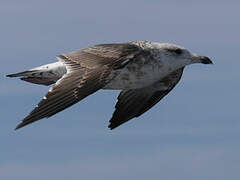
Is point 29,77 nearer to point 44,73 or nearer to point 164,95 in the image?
point 44,73

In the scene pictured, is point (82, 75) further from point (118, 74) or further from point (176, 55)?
point (176, 55)

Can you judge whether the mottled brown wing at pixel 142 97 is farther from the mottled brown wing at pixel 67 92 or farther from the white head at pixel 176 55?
the mottled brown wing at pixel 67 92

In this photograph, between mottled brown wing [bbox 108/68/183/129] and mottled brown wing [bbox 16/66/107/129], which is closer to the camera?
mottled brown wing [bbox 16/66/107/129]

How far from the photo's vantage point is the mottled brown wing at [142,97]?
2233 centimetres

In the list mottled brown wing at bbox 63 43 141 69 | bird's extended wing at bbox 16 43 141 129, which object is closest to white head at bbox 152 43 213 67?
mottled brown wing at bbox 63 43 141 69

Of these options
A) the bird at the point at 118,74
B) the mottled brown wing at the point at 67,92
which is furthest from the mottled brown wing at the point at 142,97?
the mottled brown wing at the point at 67,92

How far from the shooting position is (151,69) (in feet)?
65.9

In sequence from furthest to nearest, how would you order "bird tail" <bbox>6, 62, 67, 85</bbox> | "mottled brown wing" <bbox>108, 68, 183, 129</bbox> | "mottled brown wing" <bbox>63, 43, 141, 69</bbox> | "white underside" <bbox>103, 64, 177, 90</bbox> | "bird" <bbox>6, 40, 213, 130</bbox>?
"mottled brown wing" <bbox>108, 68, 183, 129</bbox>, "bird tail" <bbox>6, 62, 67, 85</bbox>, "white underside" <bbox>103, 64, 177, 90</bbox>, "mottled brown wing" <bbox>63, 43, 141, 69</bbox>, "bird" <bbox>6, 40, 213, 130</bbox>

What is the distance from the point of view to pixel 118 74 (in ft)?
64.1

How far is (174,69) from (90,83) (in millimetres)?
3730

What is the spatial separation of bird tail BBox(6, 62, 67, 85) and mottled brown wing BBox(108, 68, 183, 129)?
2826mm

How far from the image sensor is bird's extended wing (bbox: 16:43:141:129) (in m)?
16.8

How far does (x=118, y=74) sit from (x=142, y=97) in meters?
3.32

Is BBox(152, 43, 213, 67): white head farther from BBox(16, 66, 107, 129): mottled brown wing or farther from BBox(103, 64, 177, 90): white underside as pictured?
BBox(16, 66, 107, 129): mottled brown wing
